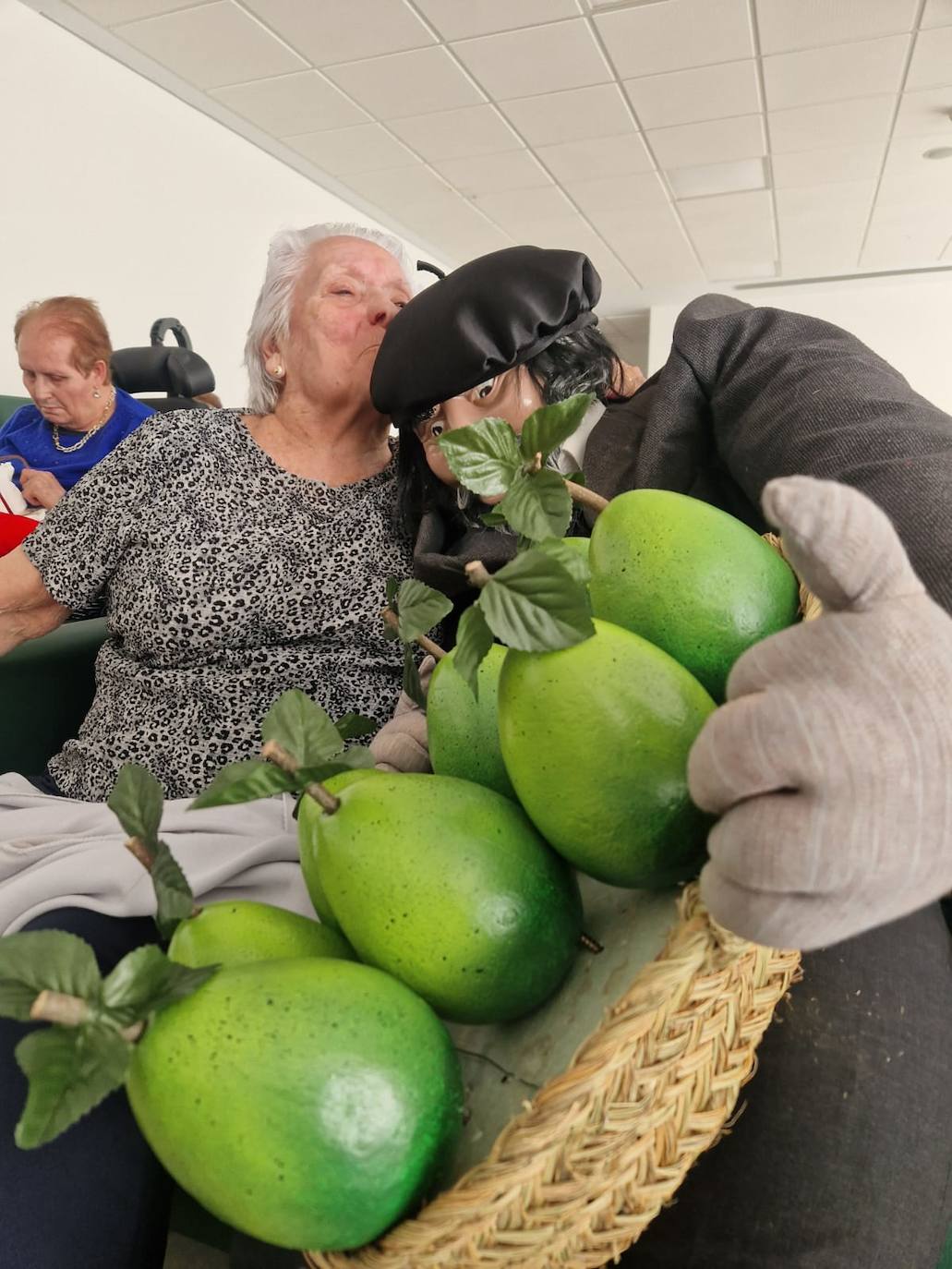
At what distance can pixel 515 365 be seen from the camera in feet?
3.06

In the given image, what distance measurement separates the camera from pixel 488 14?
3.24m

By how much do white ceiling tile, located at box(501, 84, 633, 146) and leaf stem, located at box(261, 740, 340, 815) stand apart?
4216 millimetres

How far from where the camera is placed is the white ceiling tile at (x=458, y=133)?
409cm

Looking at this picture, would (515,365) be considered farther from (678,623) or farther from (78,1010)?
(78,1010)

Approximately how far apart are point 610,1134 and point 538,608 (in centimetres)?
20

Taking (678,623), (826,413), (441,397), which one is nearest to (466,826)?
(678,623)

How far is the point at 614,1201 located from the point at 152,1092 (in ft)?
0.57

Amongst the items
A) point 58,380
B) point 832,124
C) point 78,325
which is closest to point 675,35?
point 832,124

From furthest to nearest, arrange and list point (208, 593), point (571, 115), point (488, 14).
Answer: point (571, 115)
point (488, 14)
point (208, 593)

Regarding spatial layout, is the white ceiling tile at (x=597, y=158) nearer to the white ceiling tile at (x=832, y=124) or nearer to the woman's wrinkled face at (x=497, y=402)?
the white ceiling tile at (x=832, y=124)

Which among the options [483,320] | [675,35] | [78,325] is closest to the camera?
[483,320]

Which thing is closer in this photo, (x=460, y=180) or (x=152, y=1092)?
(x=152, y=1092)

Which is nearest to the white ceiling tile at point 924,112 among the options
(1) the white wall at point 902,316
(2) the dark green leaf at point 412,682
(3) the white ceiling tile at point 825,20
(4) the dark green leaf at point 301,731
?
(3) the white ceiling tile at point 825,20

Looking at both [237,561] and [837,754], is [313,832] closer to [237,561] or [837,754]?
[837,754]
